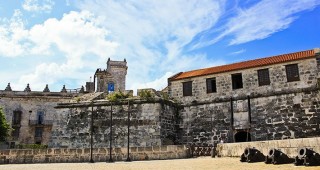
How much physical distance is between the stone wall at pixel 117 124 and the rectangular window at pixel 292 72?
8191mm

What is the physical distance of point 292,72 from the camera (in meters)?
20.0

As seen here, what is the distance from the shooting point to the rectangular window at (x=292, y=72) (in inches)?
780

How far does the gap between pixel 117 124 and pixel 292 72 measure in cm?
1218

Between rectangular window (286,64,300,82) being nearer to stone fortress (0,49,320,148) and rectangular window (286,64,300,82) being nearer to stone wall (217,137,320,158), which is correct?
stone fortress (0,49,320,148)

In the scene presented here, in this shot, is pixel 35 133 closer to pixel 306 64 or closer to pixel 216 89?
pixel 216 89

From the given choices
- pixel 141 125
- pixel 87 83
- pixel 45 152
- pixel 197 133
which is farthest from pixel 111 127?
pixel 87 83

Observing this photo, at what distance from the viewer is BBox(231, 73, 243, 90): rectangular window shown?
2177 cm

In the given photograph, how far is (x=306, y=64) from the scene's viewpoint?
63.8 ft

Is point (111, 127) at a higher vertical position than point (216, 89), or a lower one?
lower

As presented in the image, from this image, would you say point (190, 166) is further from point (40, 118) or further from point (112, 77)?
point (112, 77)

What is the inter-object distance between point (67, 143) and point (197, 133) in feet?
30.7

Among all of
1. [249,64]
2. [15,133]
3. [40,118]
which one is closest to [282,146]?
[249,64]

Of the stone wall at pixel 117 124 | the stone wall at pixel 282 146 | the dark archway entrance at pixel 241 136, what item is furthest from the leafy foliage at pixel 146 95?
the stone wall at pixel 282 146

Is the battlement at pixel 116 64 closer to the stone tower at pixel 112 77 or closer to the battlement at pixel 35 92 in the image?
the stone tower at pixel 112 77
